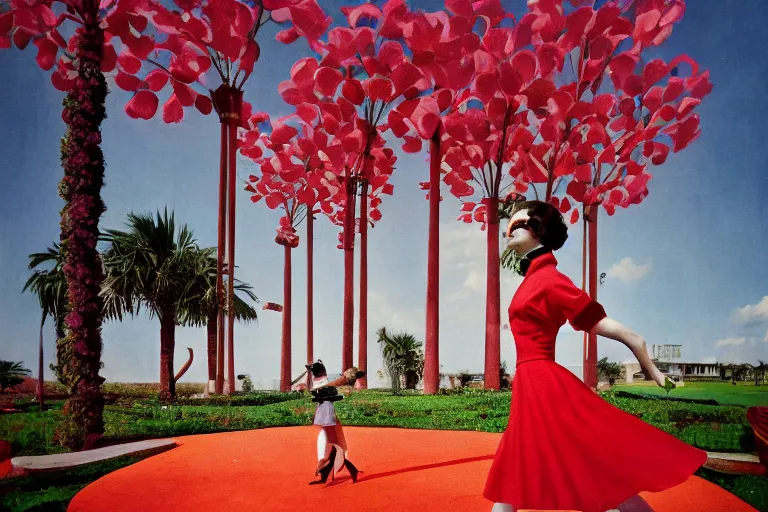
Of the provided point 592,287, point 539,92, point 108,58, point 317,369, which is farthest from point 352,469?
point 108,58

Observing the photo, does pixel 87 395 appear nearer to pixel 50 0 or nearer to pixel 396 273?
pixel 396 273

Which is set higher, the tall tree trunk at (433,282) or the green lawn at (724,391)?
the tall tree trunk at (433,282)

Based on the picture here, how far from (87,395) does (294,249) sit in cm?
204

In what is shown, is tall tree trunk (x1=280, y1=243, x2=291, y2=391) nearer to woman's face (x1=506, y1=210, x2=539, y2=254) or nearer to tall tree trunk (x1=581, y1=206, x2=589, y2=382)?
tall tree trunk (x1=581, y1=206, x2=589, y2=382)

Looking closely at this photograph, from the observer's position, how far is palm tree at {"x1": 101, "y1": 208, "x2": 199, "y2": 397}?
5719 millimetres

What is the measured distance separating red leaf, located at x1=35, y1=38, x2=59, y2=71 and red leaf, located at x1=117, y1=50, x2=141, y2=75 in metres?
0.58

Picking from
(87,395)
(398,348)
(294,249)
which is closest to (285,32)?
(294,249)

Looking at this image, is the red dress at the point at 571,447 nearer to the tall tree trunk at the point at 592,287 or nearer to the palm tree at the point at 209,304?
the tall tree trunk at the point at 592,287

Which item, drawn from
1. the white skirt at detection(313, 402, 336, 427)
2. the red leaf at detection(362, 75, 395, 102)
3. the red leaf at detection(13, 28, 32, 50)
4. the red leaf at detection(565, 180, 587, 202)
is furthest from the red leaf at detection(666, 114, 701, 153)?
the red leaf at detection(13, 28, 32, 50)

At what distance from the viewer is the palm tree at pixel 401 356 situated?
5.91 metres

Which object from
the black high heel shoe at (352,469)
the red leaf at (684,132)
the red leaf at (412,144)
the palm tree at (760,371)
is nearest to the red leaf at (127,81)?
the red leaf at (412,144)

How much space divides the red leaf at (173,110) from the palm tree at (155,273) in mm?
793

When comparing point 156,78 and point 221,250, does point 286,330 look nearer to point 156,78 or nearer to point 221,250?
point 221,250

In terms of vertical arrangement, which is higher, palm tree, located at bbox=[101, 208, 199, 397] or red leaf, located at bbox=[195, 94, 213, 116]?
red leaf, located at bbox=[195, 94, 213, 116]
